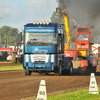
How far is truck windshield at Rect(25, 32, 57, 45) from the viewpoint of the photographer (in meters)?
20.8

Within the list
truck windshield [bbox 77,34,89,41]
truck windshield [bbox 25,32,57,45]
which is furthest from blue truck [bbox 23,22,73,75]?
truck windshield [bbox 77,34,89,41]

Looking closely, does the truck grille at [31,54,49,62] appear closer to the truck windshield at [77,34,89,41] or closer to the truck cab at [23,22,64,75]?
the truck cab at [23,22,64,75]

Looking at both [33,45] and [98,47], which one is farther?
[98,47]

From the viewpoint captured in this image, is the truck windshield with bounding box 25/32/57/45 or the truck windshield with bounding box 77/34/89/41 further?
the truck windshield with bounding box 77/34/89/41

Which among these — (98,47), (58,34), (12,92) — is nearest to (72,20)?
(98,47)

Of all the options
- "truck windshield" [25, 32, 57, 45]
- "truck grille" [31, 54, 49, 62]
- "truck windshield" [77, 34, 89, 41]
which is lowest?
"truck grille" [31, 54, 49, 62]

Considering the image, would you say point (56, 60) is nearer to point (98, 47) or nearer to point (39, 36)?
point (39, 36)

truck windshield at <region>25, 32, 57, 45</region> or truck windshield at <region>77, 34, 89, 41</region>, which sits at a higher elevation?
truck windshield at <region>77, 34, 89, 41</region>

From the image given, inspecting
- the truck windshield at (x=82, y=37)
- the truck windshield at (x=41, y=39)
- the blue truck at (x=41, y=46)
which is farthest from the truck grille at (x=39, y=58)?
the truck windshield at (x=82, y=37)

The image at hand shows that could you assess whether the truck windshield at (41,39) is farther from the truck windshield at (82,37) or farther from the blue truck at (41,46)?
the truck windshield at (82,37)

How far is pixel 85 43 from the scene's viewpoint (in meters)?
31.2

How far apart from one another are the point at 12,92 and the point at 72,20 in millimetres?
Result: 118585

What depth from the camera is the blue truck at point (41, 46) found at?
20828mm

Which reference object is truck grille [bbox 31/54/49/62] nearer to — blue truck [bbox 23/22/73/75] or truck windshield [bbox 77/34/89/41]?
blue truck [bbox 23/22/73/75]
